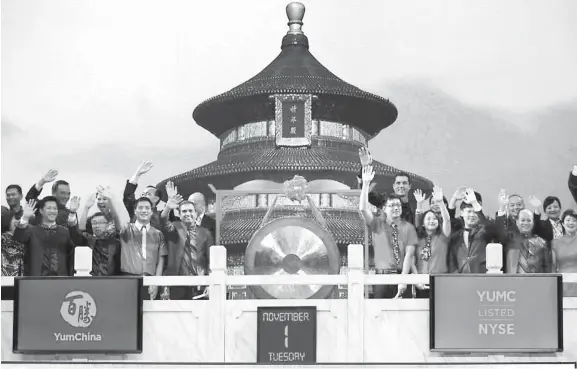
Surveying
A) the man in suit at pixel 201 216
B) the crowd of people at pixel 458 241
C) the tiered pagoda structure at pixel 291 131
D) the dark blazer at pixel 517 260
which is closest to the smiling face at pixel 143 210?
the man in suit at pixel 201 216

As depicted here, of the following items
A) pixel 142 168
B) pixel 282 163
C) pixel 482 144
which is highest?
pixel 482 144

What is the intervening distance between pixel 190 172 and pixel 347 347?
4843mm

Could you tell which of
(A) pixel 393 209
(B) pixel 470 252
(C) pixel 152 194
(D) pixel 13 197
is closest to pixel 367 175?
(A) pixel 393 209

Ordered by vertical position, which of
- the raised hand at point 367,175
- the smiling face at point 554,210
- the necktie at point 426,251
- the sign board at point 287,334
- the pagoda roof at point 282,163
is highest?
the pagoda roof at point 282,163

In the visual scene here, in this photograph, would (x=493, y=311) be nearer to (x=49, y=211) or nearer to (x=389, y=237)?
(x=389, y=237)

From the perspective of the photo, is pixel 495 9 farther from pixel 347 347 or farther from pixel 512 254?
pixel 347 347

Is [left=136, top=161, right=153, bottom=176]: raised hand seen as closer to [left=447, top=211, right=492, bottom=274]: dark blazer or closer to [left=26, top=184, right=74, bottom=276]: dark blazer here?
[left=26, top=184, right=74, bottom=276]: dark blazer

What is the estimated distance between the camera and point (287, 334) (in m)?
8.94

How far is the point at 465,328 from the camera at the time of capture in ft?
29.6

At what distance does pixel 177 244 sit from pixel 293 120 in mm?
4204

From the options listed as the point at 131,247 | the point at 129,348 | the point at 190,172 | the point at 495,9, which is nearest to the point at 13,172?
the point at 190,172

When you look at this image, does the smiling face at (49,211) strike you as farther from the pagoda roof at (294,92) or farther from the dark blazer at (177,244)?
the pagoda roof at (294,92)

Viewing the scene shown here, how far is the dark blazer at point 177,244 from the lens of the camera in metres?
9.99

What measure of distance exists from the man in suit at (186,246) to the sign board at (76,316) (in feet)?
3.14
